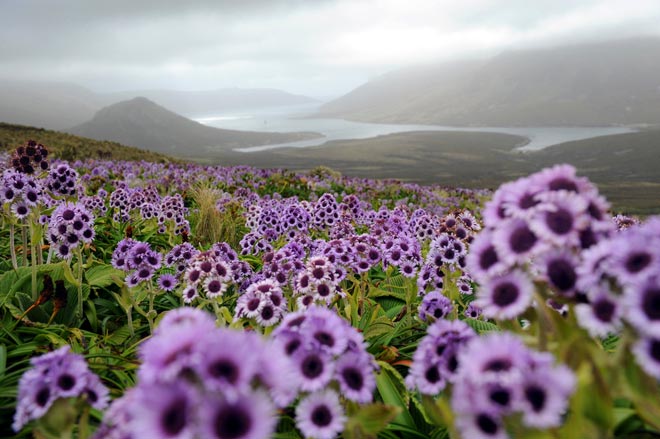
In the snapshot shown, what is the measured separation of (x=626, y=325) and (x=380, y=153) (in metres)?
195

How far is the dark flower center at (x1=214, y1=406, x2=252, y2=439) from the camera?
1.20 m

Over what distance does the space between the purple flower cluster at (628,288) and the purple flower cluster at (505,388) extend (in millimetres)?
253

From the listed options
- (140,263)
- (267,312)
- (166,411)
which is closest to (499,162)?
(140,263)

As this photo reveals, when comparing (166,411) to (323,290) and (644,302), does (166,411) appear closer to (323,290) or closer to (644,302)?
(644,302)

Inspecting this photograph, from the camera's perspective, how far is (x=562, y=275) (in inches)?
61.0

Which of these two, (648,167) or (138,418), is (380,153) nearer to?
(648,167)

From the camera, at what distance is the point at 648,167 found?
5979 inches

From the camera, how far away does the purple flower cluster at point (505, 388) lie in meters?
1.28

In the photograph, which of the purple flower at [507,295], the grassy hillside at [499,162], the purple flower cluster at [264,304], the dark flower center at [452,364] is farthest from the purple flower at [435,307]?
the grassy hillside at [499,162]

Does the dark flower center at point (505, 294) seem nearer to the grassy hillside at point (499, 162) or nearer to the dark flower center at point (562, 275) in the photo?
the dark flower center at point (562, 275)

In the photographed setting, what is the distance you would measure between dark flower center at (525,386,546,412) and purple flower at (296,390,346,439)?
2.16 ft

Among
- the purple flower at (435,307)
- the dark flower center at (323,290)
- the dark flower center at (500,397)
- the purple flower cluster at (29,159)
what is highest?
the purple flower cluster at (29,159)

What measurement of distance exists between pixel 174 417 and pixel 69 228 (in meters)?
3.50

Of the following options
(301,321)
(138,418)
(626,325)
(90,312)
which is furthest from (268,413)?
(90,312)
